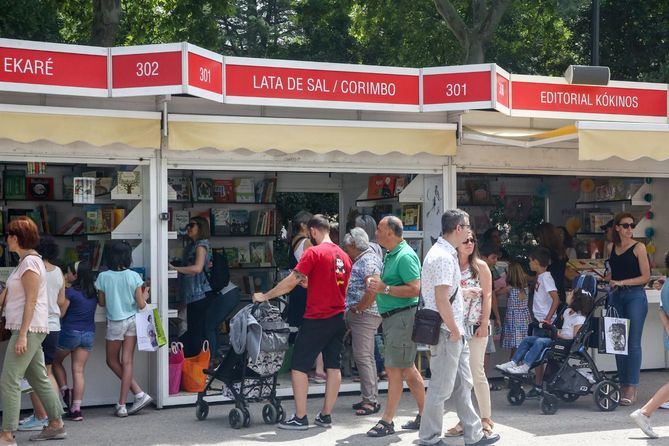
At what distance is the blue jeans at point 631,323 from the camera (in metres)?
8.62

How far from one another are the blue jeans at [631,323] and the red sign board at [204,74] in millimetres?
4216

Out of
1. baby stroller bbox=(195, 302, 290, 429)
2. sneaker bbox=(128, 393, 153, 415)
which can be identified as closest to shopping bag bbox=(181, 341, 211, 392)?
sneaker bbox=(128, 393, 153, 415)

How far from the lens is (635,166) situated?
10.4m

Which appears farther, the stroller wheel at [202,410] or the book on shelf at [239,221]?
the book on shelf at [239,221]

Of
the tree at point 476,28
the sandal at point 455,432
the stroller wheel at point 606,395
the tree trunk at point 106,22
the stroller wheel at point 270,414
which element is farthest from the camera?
the tree at point 476,28

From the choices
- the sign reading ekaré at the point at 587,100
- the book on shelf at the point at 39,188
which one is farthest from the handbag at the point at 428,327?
the book on shelf at the point at 39,188

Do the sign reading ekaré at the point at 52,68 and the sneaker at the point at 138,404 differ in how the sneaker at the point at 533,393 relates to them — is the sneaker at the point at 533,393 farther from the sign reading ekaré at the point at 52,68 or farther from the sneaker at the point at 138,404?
the sign reading ekaré at the point at 52,68

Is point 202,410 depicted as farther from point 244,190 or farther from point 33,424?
point 244,190

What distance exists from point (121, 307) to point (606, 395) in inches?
172

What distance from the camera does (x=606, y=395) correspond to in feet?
27.0

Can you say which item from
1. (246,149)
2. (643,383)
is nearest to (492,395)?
(643,383)

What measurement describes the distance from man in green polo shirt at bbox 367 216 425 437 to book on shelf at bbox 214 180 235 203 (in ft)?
16.0

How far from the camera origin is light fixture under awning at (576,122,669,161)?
8.54m

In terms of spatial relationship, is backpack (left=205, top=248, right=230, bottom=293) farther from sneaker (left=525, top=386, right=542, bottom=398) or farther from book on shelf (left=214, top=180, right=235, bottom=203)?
sneaker (left=525, top=386, right=542, bottom=398)
